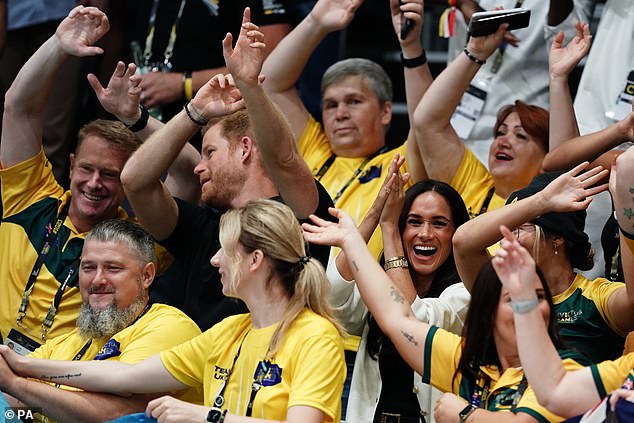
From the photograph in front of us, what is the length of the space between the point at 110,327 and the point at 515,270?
6.18ft

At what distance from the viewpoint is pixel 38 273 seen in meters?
4.88

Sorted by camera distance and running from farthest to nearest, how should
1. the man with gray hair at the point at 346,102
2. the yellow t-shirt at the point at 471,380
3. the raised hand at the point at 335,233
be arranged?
the man with gray hair at the point at 346,102
the raised hand at the point at 335,233
the yellow t-shirt at the point at 471,380

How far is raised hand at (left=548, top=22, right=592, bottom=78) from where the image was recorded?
4.70 meters

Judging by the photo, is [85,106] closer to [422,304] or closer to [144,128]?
[144,128]

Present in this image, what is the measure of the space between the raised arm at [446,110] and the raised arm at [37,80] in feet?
4.56

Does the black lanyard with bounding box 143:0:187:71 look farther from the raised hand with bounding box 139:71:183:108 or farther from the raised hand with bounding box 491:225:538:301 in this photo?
the raised hand with bounding box 491:225:538:301

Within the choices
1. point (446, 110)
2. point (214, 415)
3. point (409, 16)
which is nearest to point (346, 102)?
point (409, 16)

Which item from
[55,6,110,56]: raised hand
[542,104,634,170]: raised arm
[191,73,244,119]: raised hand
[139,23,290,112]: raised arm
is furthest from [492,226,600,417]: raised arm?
[139,23,290,112]: raised arm

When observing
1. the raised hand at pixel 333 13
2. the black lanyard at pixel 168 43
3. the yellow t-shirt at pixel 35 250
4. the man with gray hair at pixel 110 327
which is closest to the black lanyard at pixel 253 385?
the man with gray hair at pixel 110 327

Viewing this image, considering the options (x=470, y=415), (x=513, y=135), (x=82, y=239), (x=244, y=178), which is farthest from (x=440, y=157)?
(x=470, y=415)

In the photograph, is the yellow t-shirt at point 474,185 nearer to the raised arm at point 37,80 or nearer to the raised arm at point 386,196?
the raised arm at point 386,196

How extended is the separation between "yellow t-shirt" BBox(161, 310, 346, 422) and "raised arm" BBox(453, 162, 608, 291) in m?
0.55

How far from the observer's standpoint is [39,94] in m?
5.05

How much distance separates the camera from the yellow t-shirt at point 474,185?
491 centimetres
